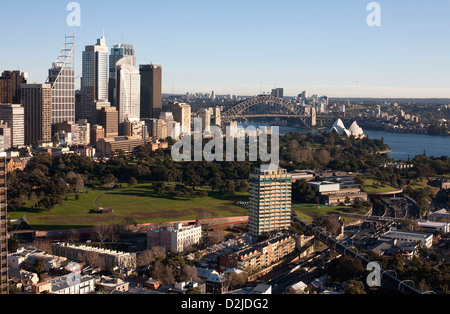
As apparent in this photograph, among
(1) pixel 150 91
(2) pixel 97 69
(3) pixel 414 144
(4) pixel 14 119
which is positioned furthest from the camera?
(3) pixel 414 144

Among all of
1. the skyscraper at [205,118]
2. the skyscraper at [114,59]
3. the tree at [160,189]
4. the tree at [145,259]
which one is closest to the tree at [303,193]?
the tree at [160,189]

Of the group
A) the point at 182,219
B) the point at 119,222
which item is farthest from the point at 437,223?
the point at 119,222

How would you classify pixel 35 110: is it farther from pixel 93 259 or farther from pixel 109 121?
pixel 93 259

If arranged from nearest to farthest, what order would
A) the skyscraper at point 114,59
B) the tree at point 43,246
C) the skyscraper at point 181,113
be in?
the tree at point 43,246
the skyscraper at point 181,113
the skyscraper at point 114,59

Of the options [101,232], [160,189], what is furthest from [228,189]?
[101,232]

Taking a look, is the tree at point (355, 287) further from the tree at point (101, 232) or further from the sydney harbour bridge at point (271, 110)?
the sydney harbour bridge at point (271, 110)

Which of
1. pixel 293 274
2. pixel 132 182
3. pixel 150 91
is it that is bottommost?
pixel 293 274
